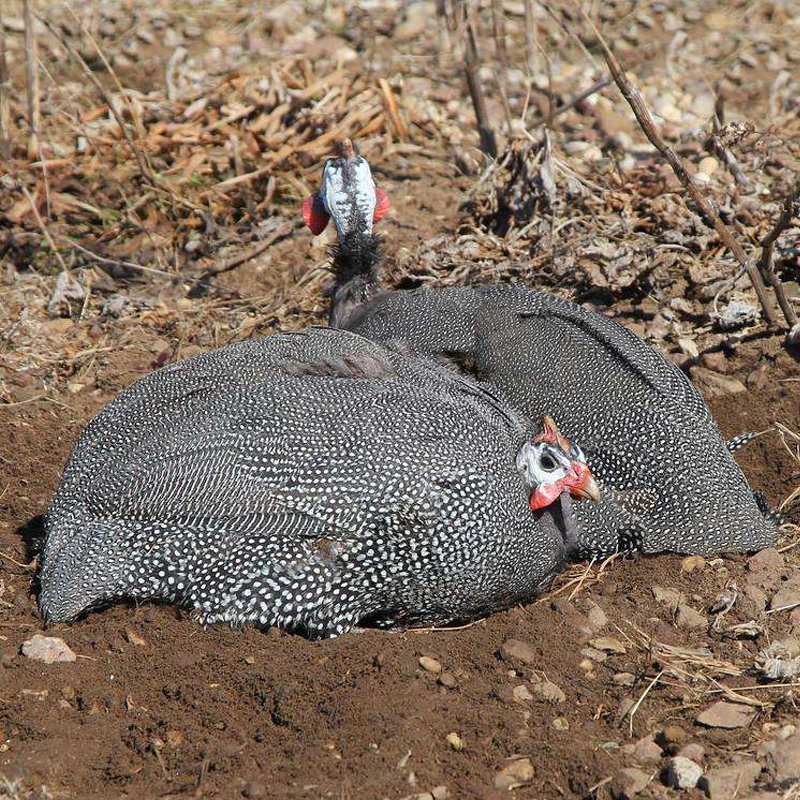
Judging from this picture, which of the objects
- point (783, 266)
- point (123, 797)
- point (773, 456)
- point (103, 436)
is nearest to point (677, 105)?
point (783, 266)

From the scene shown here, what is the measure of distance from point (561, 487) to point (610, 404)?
0.54 metres

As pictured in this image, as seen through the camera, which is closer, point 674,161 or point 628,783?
point 628,783

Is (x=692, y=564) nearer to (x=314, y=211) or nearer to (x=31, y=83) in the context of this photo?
(x=314, y=211)

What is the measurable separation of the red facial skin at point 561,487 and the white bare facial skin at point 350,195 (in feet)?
5.80

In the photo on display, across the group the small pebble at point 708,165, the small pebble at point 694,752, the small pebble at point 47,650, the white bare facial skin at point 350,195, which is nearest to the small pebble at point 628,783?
the small pebble at point 694,752

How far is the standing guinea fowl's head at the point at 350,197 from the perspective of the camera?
5090 mm

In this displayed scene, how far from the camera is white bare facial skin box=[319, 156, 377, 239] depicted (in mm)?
5086

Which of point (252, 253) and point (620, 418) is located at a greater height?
point (620, 418)

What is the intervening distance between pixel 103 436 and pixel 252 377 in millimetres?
530

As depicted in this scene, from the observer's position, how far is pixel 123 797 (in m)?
2.93

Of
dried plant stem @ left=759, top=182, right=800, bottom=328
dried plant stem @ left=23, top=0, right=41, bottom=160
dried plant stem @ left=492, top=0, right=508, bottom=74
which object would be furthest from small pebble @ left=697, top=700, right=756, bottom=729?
dried plant stem @ left=492, top=0, right=508, bottom=74

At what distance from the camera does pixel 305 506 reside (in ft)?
11.4

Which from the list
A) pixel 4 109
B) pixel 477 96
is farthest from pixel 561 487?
pixel 4 109

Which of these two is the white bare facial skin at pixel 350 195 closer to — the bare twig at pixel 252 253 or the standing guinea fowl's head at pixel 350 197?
the standing guinea fowl's head at pixel 350 197
